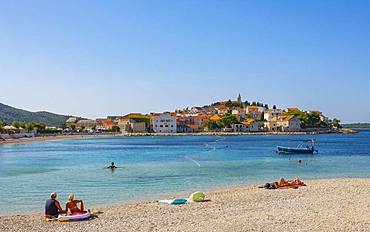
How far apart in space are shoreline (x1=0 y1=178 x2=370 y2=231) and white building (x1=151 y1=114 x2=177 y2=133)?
129 metres

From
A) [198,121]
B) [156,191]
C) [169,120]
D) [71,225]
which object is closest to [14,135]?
[169,120]

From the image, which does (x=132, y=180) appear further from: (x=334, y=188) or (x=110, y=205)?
(x=334, y=188)

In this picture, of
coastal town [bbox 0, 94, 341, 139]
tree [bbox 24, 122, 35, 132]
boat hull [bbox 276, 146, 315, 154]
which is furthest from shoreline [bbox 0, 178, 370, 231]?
coastal town [bbox 0, 94, 341, 139]

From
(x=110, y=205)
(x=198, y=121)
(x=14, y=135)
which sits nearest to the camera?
(x=110, y=205)

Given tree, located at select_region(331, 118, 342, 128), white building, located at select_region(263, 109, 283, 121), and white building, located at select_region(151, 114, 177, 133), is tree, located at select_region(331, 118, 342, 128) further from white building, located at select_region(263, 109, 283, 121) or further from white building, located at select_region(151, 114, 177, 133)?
white building, located at select_region(151, 114, 177, 133)

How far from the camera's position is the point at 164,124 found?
484ft

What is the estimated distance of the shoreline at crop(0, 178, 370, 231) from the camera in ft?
38.9

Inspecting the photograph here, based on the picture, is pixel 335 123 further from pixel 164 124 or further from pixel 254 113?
pixel 164 124

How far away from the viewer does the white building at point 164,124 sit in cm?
14675

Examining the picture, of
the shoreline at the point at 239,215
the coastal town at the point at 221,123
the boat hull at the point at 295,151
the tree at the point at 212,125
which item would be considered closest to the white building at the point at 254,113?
the coastal town at the point at 221,123

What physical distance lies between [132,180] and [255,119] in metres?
144

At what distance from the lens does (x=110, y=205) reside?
55.4 feet

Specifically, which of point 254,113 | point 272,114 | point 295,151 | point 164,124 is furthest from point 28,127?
point 272,114

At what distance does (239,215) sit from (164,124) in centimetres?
13448
